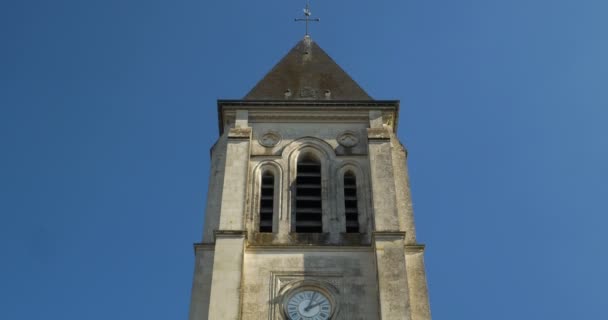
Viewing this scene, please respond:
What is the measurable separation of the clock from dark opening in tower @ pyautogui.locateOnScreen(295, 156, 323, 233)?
2288mm

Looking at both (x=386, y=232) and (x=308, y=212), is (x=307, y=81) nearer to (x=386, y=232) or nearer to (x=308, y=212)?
(x=308, y=212)

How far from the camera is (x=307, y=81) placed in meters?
27.5

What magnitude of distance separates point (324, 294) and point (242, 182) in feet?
13.3

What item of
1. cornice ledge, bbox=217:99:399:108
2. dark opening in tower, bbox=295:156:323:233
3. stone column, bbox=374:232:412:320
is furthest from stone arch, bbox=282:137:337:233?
stone column, bbox=374:232:412:320

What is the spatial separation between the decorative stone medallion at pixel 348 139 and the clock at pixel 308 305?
5.46 meters

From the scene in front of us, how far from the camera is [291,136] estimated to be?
982 inches

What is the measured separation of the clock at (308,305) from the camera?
2011 cm

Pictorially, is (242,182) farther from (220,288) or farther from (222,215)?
(220,288)

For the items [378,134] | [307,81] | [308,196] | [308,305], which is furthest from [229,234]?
[307,81]

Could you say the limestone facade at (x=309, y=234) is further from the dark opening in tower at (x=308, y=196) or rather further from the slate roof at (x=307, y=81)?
the slate roof at (x=307, y=81)

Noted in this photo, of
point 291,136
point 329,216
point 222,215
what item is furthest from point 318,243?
point 291,136

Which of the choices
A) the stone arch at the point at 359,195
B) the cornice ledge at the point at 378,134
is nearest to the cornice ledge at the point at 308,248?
the stone arch at the point at 359,195

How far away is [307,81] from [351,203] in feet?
18.8

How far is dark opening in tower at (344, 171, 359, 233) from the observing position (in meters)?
22.5
